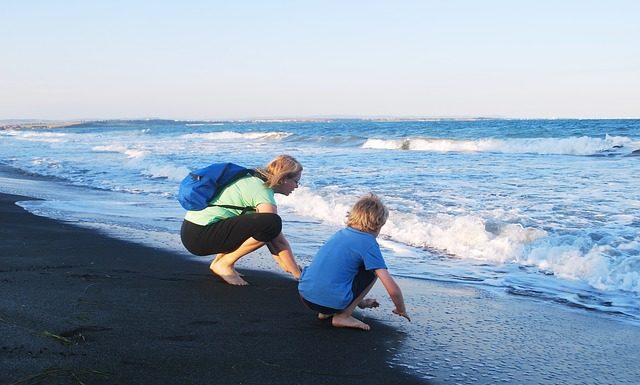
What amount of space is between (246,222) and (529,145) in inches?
1159

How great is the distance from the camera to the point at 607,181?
513 inches

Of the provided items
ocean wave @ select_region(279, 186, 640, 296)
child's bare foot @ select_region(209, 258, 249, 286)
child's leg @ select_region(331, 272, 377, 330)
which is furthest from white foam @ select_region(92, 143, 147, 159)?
child's leg @ select_region(331, 272, 377, 330)

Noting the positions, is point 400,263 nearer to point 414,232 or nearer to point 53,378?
point 414,232

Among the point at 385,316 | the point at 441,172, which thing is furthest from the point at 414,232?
the point at 441,172

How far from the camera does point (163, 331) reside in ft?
11.8

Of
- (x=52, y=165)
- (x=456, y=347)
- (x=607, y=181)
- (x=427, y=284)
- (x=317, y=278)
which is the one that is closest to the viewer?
(x=456, y=347)

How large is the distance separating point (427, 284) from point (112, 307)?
100 inches

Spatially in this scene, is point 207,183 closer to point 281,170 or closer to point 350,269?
point 281,170

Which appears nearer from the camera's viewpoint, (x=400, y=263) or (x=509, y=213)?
(x=400, y=263)

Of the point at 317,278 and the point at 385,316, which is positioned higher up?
the point at 317,278

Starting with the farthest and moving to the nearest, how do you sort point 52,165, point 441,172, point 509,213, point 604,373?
point 52,165 < point 441,172 < point 509,213 < point 604,373

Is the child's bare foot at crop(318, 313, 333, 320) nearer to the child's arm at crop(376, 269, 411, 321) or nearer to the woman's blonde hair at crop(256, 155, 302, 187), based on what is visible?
the child's arm at crop(376, 269, 411, 321)

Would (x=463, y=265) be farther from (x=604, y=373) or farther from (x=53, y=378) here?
(x=53, y=378)

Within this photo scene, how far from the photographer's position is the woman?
474 centimetres
